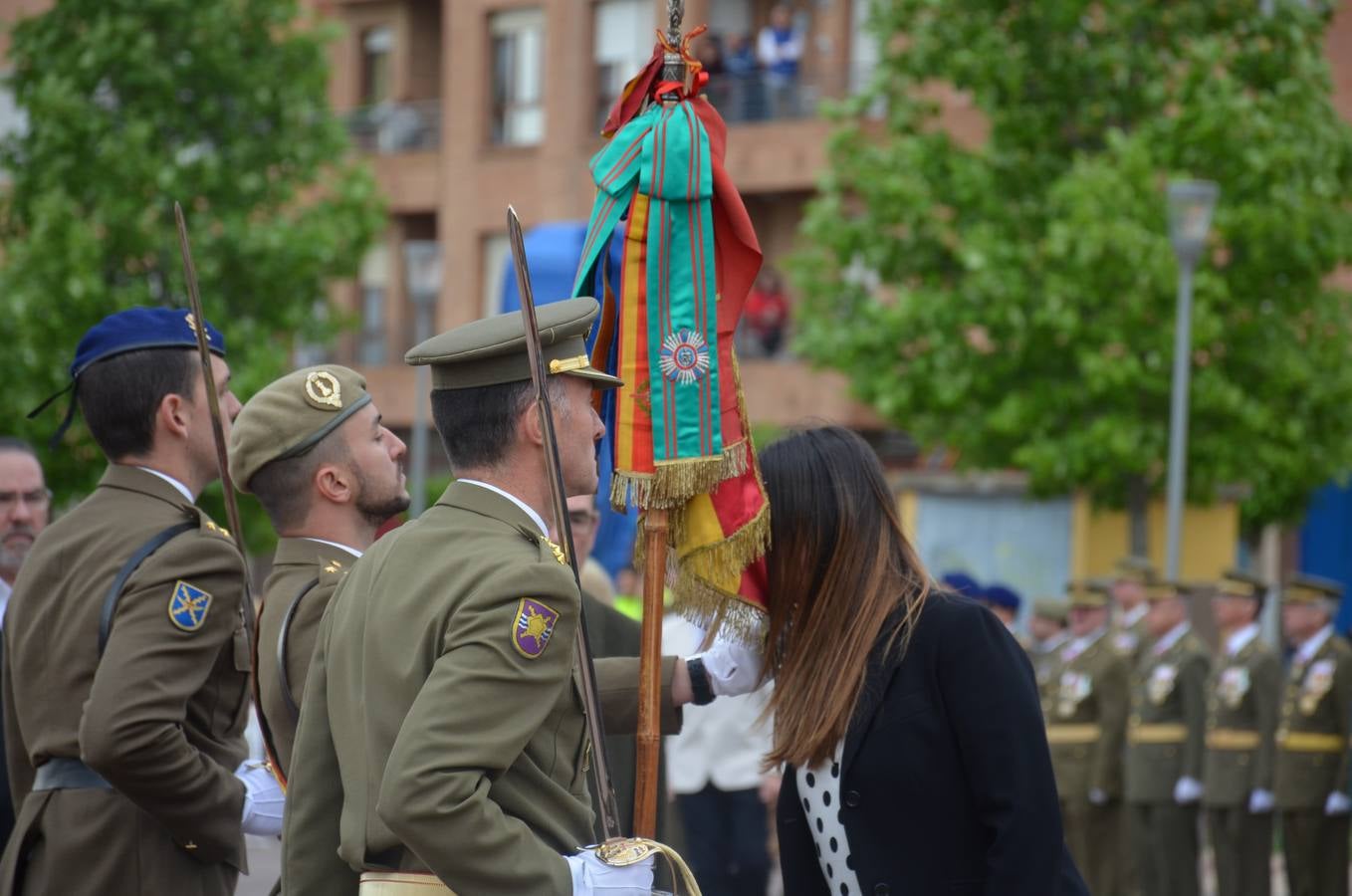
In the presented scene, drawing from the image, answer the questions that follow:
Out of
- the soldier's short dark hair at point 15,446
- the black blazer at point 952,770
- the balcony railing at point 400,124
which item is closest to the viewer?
the black blazer at point 952,770

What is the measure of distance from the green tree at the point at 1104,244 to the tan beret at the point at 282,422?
13148 mm

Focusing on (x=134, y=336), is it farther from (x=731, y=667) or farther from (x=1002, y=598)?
(x=1002, y=598)

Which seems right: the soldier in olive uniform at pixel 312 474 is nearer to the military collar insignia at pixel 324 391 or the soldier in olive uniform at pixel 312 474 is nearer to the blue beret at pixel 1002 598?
the military collar insignia at pixel 324 391

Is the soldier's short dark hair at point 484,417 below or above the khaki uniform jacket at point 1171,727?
above

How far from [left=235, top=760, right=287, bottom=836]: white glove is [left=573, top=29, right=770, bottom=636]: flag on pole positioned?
1.08m

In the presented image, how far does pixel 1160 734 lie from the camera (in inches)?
518

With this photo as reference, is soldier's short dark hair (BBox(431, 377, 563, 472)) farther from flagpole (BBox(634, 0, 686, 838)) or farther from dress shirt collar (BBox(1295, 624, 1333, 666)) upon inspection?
dress shirt collar (BBox(1295, 624, 1333, 666))

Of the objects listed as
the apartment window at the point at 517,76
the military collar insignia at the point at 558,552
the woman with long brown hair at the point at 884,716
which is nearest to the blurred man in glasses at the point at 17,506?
the woman with long brown hair at the point at 884,716

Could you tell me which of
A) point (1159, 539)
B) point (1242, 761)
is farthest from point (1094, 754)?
point (1159, 539)

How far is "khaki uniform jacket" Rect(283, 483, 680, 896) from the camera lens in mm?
2908

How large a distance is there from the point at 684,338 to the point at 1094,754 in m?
10.5

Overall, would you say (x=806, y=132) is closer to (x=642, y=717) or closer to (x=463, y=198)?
(x=463, y=198)

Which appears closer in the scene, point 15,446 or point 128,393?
point 128,393

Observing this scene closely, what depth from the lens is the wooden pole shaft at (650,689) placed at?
391 centimetres
